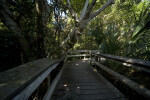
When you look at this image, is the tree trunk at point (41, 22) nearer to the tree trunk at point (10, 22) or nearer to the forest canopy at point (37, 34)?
the forest canopy at point (37, 34)

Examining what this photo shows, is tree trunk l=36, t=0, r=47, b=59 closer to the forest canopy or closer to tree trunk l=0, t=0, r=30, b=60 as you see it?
the forest canopy

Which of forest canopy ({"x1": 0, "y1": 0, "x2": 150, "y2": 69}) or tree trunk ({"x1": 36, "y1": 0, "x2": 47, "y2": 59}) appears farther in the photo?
tree trunk ({"x1": 36, "y1": 0, "x2": 47, "y2": 59})

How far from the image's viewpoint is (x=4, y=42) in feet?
5.61

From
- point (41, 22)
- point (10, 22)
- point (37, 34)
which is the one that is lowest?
point (37, 34)

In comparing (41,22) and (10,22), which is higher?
(41,22)

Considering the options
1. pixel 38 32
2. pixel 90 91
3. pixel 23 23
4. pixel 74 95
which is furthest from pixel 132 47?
pixel 23 23

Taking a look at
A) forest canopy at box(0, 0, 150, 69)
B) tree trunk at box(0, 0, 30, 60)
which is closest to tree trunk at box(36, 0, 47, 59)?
forest canopy at box(0, 0, 150, 69)

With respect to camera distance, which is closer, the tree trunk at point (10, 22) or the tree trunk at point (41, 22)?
the tree trunk at point (10, 22)

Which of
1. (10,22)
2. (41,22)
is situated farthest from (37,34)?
(10,22)

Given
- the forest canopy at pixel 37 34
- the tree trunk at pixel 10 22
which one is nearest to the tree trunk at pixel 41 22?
the forest canopy at pixel 37 34

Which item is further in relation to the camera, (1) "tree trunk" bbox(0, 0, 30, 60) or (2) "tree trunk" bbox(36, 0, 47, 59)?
(2) "tree trunk" bbox(36, 0, 47, 59)

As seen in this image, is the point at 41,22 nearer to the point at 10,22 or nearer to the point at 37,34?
the point at 37,34

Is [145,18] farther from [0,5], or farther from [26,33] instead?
[0,5]

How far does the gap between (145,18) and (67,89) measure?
3032mm
